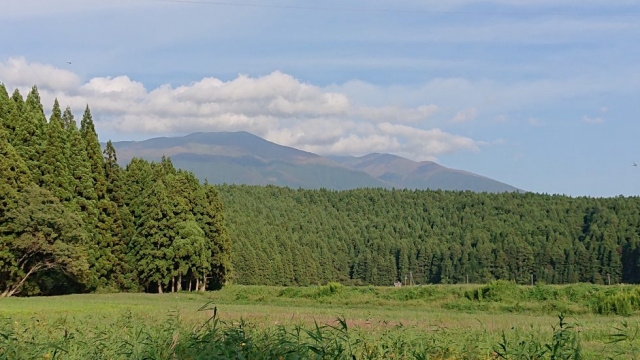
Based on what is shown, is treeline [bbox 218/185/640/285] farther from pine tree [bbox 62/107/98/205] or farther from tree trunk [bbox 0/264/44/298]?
tree trunk [bbox 0/264/44/298]

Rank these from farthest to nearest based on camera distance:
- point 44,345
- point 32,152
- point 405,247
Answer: point 405,247 → point 32,152 → point 44,345

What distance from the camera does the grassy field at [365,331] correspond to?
7.14m

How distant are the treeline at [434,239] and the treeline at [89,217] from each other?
30.5 metres

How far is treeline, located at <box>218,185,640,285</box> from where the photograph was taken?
115 meters

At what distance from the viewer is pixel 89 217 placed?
197 feet

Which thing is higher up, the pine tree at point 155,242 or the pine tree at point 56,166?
the pine tree at point 56,166

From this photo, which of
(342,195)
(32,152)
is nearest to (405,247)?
(342,195)

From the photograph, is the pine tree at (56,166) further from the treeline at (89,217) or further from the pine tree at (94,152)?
the pine tree at (94,152)

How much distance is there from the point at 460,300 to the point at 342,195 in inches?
5748

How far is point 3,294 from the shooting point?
4997 centimetres

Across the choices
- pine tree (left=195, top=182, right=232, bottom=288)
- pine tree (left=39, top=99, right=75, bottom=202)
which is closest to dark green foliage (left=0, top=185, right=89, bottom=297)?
pine tree (left=39, top=99, right=75, bottom=202)

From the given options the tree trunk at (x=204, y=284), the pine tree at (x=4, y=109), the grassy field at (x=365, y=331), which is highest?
the pine tree at (x=4, y=109)

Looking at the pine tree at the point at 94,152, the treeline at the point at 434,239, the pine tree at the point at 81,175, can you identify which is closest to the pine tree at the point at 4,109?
the pine tree at the point at 81,175

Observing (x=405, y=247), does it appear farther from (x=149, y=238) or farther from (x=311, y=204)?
(x=149, y=238)
